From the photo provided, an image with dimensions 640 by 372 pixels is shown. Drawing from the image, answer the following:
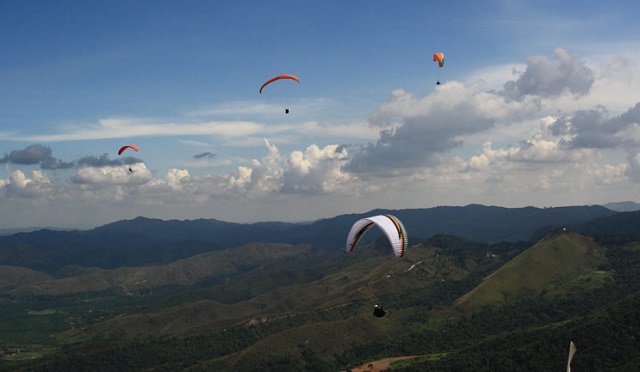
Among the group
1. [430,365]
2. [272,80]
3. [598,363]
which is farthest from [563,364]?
[272,80]

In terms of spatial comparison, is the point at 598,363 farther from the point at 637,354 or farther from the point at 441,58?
the point at 441,58

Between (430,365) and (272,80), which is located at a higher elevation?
(272,80)

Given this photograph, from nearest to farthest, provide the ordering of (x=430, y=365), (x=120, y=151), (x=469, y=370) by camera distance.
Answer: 1. (x=120, y=151)
2. (x=469, y=370)
3. (x=430, y=365)

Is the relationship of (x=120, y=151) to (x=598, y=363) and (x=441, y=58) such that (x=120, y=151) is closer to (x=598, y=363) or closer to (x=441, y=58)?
(x=441, y=58)

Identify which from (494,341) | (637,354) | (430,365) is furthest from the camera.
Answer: (494,341)

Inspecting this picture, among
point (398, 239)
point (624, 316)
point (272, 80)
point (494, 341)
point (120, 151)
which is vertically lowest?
point (494, 341)

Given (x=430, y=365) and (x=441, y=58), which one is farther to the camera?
(x=430, y=365)
